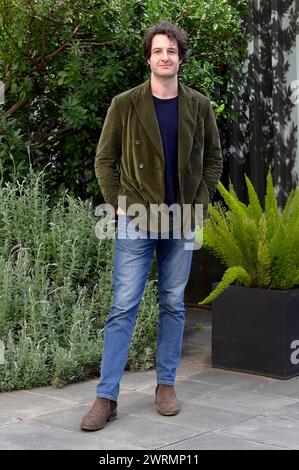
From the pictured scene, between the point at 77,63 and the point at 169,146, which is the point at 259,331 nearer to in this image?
the point at 169,146

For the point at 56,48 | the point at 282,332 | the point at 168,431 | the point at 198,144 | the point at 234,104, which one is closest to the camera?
the point at 168,431

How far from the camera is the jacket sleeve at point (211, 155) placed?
4.71m

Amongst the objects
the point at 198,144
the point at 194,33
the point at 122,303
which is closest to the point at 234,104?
the point at 194,33

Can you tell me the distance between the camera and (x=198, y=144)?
181 inches

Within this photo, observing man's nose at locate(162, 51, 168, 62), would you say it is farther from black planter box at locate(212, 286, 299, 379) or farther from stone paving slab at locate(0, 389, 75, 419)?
stone paving slab at locate(0, 389, 75, 419)

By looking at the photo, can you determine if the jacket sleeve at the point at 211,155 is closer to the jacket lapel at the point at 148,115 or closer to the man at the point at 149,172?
the man at the point at 149,172

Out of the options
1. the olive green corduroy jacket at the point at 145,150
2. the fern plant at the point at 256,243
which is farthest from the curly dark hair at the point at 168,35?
the fern plant at the point at 256,243

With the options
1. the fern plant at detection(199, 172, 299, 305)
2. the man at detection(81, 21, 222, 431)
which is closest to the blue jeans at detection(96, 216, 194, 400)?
the man at detection(81, 21, 222, 431)

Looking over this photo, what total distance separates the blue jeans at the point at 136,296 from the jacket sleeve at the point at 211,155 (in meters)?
0.31

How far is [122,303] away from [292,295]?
1413 millimetres

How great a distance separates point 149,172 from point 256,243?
4.47ft

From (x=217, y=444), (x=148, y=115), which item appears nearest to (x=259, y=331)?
(x=217, y=444)

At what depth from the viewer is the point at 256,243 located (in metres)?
5.57
